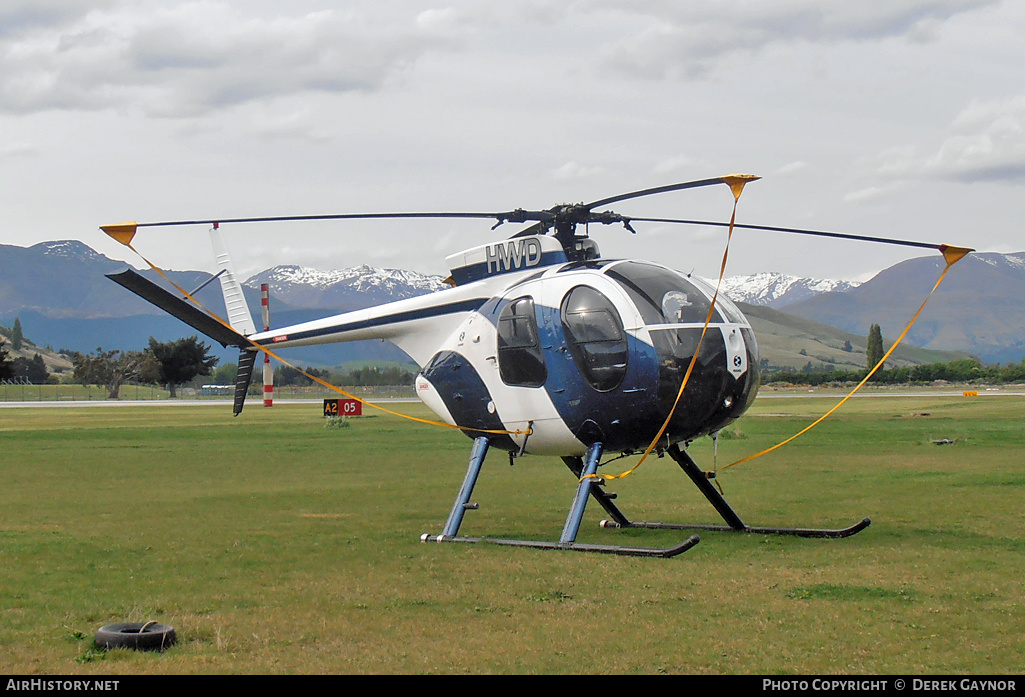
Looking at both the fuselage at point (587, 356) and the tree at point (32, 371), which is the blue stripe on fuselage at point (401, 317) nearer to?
the fuselage at point (587, 356)

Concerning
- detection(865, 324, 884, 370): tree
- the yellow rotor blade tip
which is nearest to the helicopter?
the yellow rotor blade tip

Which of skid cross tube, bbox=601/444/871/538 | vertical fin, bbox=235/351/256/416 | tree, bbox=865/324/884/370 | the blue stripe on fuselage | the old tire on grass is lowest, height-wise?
tree, bbox=865/324/884/370

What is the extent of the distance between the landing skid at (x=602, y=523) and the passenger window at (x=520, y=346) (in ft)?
4.26

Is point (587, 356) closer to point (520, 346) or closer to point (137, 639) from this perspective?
point (520, 346)

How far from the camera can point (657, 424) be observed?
13875 millimetres

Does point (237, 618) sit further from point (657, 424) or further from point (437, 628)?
point (657, 424)

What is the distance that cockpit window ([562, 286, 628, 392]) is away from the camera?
1389cm

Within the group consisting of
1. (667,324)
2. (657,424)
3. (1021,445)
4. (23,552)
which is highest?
(667,324)

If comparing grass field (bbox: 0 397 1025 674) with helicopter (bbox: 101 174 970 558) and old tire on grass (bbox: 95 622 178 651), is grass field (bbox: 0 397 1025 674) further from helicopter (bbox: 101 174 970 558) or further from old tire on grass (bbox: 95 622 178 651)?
helicopter (bbox: 101 174 970 558)

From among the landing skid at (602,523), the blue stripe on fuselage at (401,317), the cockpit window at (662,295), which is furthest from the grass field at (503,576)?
the blue stripe on fuselage at (401,317)

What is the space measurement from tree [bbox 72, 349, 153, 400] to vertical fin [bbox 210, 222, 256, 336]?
104 metres

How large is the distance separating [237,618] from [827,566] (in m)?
7.16

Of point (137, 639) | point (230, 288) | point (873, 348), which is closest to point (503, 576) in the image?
point (137, 639)
